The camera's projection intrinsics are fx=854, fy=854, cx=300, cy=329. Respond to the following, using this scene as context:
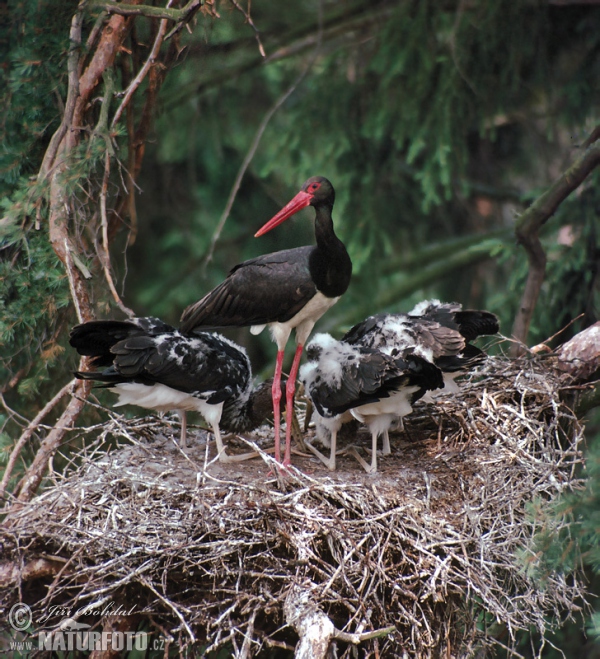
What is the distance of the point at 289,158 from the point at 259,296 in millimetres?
3097

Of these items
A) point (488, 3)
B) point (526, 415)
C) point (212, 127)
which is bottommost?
point (526, 415)

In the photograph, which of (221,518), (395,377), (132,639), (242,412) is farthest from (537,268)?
(132,639)

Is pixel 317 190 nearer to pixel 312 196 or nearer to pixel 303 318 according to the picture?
pixel 312 196

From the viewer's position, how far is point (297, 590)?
3.44 meters

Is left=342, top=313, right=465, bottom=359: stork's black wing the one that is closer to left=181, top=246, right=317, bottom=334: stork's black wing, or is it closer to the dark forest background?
left=181, top=246, right=317, bottom=334: stork's black wing

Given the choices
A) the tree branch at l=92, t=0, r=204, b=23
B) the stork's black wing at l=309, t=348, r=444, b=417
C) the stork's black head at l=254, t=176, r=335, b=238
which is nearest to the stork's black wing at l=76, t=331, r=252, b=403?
the stork's black wing at l=309, t=348, r=444, b=417

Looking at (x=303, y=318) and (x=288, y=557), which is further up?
(x=303, y=318)

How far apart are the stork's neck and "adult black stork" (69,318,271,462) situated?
29.6 inches

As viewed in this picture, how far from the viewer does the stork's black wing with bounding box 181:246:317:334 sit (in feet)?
15.1

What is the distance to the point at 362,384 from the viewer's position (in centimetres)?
439

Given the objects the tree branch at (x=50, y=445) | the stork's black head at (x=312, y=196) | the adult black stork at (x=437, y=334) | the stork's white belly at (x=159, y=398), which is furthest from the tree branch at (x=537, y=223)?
the tree branch at (x=50, y=445)

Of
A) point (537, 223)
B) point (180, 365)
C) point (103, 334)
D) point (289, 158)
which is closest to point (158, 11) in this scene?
point (103, 334)

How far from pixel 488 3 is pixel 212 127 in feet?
8.87

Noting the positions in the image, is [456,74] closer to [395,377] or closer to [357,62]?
[357,62]
